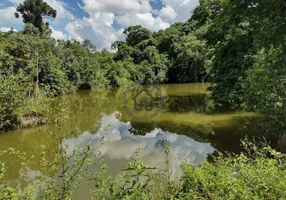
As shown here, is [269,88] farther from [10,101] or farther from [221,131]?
[10,101]

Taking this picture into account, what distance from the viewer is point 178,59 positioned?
31.4 meters

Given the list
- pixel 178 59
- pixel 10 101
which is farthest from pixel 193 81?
pixel 10 101

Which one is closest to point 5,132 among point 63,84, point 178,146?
point 178,146

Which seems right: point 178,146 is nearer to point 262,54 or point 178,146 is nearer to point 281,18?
point 262,54

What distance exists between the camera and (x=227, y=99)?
28.1 feet

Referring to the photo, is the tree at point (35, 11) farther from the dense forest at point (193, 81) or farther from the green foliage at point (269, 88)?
the green foliage at point (269, 88)

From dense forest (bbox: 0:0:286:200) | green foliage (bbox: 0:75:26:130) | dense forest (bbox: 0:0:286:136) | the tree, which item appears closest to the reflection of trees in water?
dense forest (bbox: 0:0:286:200)

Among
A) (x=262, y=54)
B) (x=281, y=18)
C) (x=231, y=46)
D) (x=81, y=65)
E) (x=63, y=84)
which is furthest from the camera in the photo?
(x=81, y=65)

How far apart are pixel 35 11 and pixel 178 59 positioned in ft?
59.1

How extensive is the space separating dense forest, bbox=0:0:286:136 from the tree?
3.6 inches

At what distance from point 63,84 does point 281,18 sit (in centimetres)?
1981

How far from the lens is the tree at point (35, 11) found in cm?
2239

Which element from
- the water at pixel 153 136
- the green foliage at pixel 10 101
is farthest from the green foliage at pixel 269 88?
the green foliage at pixel 10 101

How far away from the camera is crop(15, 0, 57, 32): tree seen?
22391 mm
